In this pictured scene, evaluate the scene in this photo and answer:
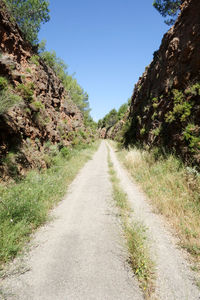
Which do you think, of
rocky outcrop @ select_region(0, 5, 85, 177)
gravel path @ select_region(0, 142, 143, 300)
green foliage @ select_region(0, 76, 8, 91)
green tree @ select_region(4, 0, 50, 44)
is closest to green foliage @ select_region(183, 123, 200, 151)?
gravel path @ select_region(0, 142, 143, 300)

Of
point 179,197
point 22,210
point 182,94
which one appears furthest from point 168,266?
point 182,94

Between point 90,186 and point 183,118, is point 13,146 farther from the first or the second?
point 183,118

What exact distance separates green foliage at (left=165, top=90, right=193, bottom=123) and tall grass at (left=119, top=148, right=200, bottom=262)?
234cm

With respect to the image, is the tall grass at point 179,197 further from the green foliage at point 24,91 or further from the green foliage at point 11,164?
the green foliage at point 24,91

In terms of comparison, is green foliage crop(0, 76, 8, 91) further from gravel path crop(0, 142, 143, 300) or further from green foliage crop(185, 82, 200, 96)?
green foliage crop(185, 82, 200, 96)

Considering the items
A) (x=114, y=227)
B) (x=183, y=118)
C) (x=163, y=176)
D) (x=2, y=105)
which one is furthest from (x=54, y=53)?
(x=114, y=227)

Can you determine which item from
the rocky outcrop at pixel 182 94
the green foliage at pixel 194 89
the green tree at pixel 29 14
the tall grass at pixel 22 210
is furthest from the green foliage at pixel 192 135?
the green tree at pixel 29 14

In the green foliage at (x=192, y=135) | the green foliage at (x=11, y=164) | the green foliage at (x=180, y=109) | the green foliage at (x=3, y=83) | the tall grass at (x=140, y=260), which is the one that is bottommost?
the tall grass at (x=140, y=260)

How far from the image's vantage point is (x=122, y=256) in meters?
2.68

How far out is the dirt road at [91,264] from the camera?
1999 mm

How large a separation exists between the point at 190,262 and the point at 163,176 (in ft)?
13.3

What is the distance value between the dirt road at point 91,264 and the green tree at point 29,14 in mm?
16556

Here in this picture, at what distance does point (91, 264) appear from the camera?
8.20ft

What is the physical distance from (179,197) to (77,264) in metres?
3.91
